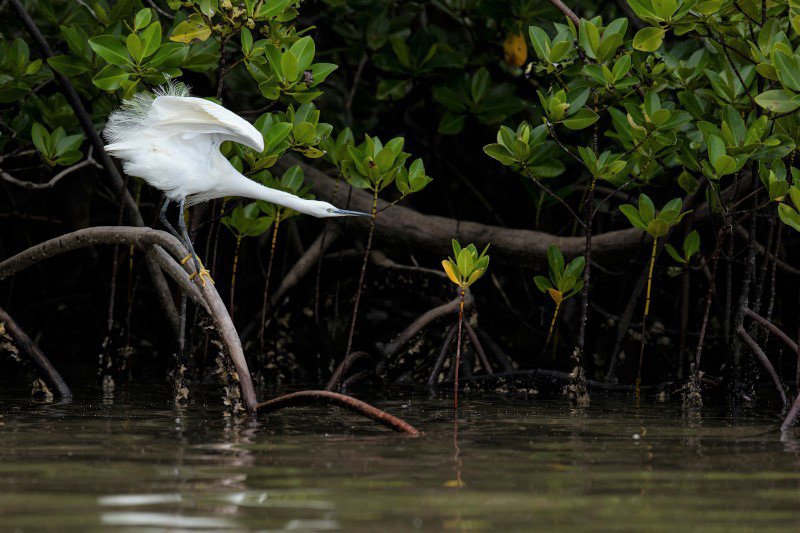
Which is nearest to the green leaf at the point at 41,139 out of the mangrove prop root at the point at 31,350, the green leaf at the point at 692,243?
the mangrove prop root at the point at 31,350

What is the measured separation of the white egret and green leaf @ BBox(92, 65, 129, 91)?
0.32 feet

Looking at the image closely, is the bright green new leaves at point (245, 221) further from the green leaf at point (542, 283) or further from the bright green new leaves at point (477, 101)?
the green leaf at point (542, 283)

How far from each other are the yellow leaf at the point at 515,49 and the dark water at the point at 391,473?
2.74 meters

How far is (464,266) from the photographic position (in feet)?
16.9

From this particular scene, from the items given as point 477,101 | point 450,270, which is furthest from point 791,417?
point 477,101

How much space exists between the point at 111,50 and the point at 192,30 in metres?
0.35

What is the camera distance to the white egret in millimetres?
5039

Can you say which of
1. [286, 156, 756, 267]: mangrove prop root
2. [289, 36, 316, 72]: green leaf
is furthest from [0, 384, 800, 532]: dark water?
[286, 156, 756, 267]: mangrove prop root

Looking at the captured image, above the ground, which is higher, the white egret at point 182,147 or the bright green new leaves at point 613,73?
the bright green new leaves at point 613,73

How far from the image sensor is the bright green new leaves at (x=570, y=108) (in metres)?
5.32

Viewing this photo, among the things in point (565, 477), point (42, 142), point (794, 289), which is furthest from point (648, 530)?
point (794, 289)

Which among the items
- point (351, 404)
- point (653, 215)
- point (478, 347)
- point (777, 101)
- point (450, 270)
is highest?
point (777, 101)

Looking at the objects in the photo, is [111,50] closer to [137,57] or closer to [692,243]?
[137,57]

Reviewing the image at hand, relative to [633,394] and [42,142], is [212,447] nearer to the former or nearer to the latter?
[42,142]
